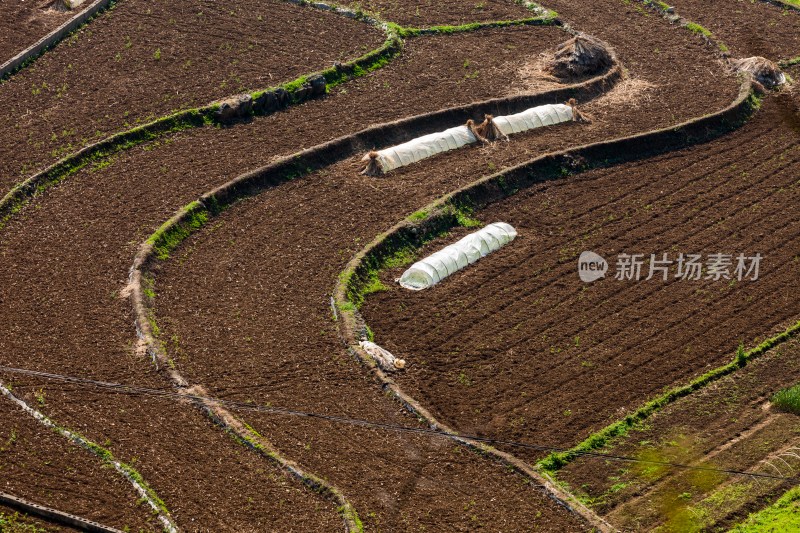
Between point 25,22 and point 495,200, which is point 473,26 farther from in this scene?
point 25,22

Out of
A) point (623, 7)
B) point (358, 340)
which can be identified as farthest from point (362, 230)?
point (623, 7)

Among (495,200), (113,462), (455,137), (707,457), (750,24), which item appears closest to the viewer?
(113,462)

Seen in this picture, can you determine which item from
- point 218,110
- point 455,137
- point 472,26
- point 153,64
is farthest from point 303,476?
point 472,26

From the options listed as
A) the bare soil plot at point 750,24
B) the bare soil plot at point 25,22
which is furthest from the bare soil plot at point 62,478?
the bare soil plot at point 750,24

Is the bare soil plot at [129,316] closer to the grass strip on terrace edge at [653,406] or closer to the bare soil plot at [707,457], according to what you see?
the grass strip on terrace edge at [653,406]

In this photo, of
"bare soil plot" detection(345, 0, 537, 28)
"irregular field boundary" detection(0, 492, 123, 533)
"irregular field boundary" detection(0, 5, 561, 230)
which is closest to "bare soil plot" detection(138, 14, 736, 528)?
"irregular field boundary" detection(0, 5, 561, 230)

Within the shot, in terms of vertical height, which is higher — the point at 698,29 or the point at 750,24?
the point at 750,24
